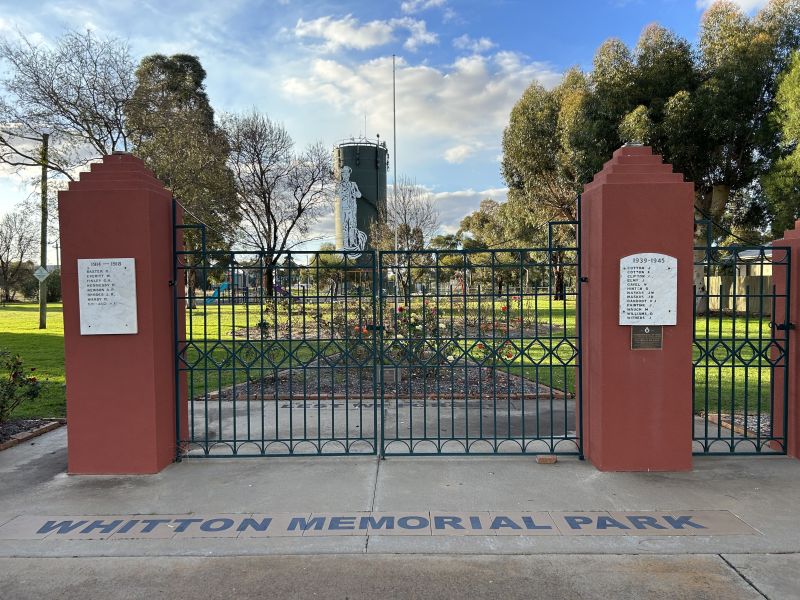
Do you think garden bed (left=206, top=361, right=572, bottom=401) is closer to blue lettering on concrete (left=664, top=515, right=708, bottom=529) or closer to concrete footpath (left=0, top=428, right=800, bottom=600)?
concrete footpath (left=0, top=428, right=800, bottom=600)

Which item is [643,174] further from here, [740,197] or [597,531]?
[740,197]

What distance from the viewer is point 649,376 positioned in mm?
5219

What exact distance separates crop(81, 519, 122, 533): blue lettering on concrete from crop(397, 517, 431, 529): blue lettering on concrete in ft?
7.16

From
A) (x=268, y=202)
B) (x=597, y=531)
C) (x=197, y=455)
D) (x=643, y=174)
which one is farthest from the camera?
(x=268, y=202)

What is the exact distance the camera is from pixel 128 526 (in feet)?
13.9

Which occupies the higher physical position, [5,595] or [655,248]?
[655,248]

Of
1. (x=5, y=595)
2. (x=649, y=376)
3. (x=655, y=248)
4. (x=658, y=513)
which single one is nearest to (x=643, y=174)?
(x=655, y=248)

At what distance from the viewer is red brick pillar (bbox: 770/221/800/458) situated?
18.2 feet

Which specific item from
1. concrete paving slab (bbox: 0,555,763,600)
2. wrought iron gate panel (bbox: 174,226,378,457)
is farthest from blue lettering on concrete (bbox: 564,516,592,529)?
wrought iron gate panel (bbox: 174,226,378,457)

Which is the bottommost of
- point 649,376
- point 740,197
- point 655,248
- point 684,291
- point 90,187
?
point 649,376

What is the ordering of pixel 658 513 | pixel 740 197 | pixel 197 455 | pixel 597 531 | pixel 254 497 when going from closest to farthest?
pixel 597 531, pixel 658 513, pixel 254 497, pixel 197 455, pixel 740 197

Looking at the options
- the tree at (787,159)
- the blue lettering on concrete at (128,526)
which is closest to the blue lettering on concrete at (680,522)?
the blue lettering on concrete at (128,526)

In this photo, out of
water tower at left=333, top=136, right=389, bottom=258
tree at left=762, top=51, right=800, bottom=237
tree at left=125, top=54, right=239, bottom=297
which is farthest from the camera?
water tower at left=333, top=136, right=389, bottom=258

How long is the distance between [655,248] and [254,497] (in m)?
4.26
